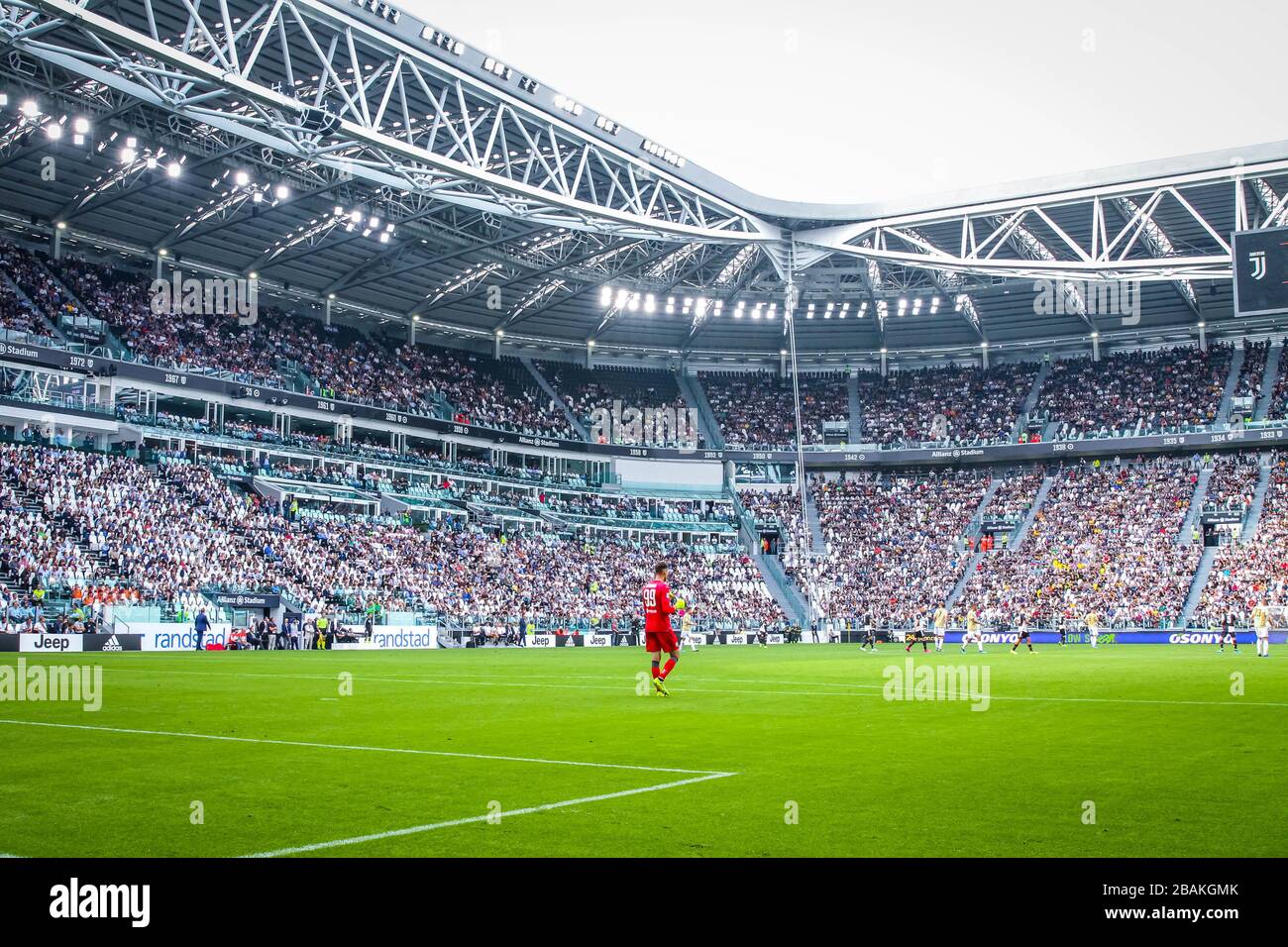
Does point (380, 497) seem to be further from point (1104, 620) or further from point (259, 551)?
point (1104, 620)

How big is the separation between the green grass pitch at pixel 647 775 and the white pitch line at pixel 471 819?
30 mm

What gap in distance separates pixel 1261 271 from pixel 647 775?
30011mm

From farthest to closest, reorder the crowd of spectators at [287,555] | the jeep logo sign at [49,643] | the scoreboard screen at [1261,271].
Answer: the crowd of spectators at [287,555] < the jeep logo sign at [49,643] < the scoreboard screen at [1261,271]

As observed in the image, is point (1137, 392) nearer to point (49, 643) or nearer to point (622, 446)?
point (622, 446)

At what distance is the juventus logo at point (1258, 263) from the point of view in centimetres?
3231

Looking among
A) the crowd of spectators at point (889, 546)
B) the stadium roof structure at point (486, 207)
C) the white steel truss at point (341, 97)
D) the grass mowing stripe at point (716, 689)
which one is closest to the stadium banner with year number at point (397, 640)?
the stadium roof structure at point (486, 207)

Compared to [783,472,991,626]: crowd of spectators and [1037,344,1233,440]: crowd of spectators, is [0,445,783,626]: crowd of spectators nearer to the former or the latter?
[783,472,991,626]: crowd of spectators

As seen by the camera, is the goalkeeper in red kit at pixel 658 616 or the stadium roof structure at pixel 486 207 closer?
the goalkeeper in red kit at pixel 658 616

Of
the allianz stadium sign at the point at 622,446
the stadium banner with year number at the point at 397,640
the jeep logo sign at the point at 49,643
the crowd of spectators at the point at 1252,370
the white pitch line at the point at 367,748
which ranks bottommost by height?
the stadium banner with year number at the point at 397,640

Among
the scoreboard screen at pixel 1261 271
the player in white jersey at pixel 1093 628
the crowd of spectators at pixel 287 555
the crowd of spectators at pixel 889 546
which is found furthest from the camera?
the crowd of spectators at pixel 889 546

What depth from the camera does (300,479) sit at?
57.1 metres

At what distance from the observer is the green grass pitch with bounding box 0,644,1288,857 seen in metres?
6.65

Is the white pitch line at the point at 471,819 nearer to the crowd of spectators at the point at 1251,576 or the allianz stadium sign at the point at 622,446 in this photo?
the allianz stadium sign at the point at 622,446
